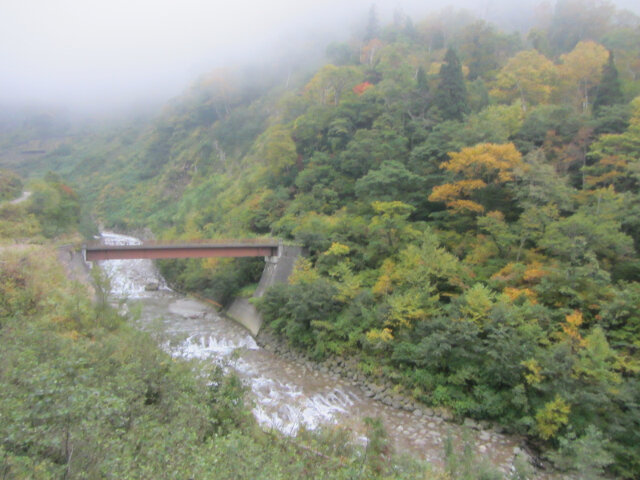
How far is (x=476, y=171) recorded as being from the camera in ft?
73.2

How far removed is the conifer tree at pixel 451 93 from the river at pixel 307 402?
2404 centimetres

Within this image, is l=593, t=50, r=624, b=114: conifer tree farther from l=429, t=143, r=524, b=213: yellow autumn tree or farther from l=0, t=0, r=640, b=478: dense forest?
l=429, t=143, r=524, b=213: yellow autumn tree

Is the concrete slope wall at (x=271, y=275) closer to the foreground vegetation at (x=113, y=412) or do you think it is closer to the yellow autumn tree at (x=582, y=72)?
the foreground vegetation at (x=113, y=412)

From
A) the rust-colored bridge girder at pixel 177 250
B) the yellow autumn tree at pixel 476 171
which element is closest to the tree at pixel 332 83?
the rust-colored bridge girder at pixel 177 250

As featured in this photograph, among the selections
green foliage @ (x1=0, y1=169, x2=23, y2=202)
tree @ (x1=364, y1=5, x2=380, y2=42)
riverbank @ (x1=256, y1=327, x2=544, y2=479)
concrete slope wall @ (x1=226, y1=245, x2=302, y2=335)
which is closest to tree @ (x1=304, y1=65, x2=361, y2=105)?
concrete slope wall @ (x1=226, y1=245, x2=302, y2=335)

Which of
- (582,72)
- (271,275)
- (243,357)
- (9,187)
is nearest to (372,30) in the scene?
(582,72)

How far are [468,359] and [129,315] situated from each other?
52.5ft

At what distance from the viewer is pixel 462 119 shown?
3097 centimetres

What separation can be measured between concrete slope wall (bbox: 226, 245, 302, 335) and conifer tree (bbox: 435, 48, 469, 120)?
57.8ft

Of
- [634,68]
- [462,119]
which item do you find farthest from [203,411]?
[634,68]

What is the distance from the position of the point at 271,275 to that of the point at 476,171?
51.6ft

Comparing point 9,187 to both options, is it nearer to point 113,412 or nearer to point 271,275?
point 271,275

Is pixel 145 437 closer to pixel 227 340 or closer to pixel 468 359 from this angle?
pixel 468 359

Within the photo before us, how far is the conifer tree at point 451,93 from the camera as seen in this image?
31.3 m
